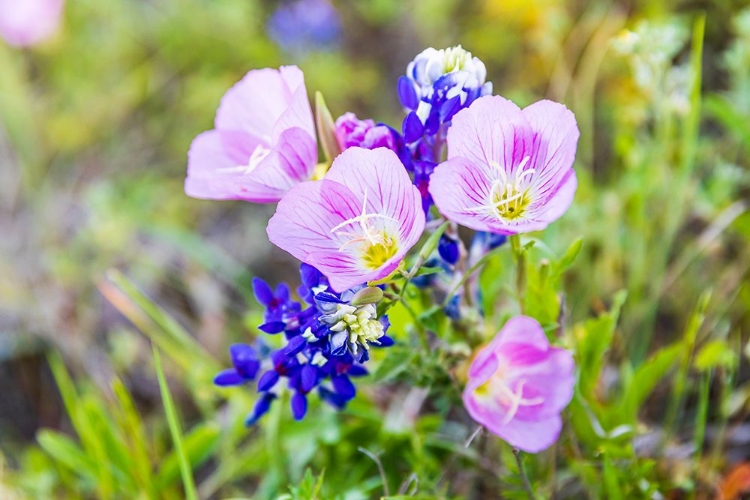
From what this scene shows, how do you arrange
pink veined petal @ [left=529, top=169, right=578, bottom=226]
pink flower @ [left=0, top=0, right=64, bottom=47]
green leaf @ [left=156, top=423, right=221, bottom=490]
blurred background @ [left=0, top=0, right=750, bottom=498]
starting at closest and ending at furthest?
pink veined petal @ [left=529, top=169, right=578, bottom=226], green leaf @ [left=156, top=423, right=221, bottom=490], blurred background @ [left=0, top=0, right=750, bottom=498], pink flower @ [left=0, top=0, right=64, bottom=47]

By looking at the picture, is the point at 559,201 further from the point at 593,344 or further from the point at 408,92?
the point at 593,344

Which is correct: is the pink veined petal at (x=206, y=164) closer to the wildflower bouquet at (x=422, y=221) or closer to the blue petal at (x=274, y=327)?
the wildflower bouquet at (x=422, y=221)

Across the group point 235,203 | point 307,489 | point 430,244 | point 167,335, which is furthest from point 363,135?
point 235,203

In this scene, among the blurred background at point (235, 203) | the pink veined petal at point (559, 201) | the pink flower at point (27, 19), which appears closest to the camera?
the pink veined petal at point (559, 201)

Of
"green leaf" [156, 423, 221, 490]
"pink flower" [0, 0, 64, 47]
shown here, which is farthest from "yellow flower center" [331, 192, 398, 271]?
"pink flower" [0, 0, 64, 47]

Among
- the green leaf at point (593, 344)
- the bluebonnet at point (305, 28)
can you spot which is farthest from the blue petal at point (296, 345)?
the bluebonnet at point (305, 28)

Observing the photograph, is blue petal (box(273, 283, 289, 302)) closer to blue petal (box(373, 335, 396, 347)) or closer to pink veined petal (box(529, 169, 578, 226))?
blue petal (box(373, 335, 396, 347))
